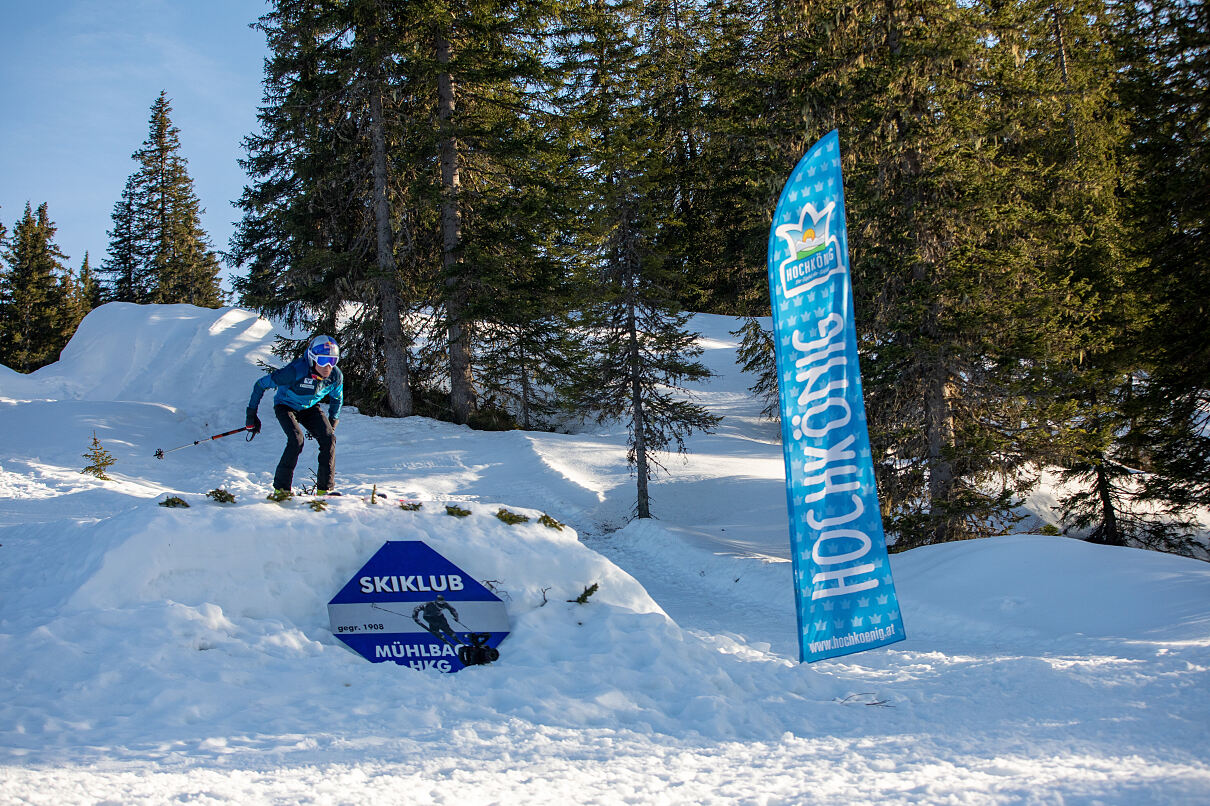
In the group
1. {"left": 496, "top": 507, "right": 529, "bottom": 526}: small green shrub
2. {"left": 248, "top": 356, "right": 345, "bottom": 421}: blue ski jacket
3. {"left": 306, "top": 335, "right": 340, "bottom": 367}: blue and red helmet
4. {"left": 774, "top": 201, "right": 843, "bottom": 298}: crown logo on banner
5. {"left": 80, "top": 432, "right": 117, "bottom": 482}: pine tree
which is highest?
{"left": 774, "top": 201, "right": 843, "bottom": 298}: crown logo on banner

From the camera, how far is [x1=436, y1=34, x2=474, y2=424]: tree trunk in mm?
20775

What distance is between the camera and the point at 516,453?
18547 mm

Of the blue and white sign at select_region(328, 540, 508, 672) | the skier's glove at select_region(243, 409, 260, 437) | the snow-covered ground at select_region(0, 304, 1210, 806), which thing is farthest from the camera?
the skier's glove at select_region(243, 409, 260, 437)

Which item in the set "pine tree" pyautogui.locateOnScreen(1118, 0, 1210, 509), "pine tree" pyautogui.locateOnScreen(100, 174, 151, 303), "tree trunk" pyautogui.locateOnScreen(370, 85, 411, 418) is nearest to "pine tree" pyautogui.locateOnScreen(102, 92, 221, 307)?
"pine tree" pyautogui.locateOnScreen(100, 174, 151, 303)

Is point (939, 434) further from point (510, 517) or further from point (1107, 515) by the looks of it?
point (510, 517)

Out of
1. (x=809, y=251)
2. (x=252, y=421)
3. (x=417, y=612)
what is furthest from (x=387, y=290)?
(x=809, y=251)

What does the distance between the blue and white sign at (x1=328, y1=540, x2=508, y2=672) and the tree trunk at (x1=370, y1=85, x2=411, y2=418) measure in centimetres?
1504

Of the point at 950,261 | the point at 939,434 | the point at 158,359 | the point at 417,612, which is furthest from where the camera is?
the point at 158,359

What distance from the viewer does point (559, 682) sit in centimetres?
574

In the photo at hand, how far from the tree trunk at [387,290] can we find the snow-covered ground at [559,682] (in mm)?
10513

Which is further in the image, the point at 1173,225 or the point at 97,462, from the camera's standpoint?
the point at 97,462

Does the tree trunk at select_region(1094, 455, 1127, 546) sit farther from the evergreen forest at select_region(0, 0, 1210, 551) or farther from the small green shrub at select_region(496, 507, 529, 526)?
the small green shrub at select_region(496, 507, 529, 526)

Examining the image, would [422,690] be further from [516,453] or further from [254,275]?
[254,275]

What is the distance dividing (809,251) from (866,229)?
8.73m
